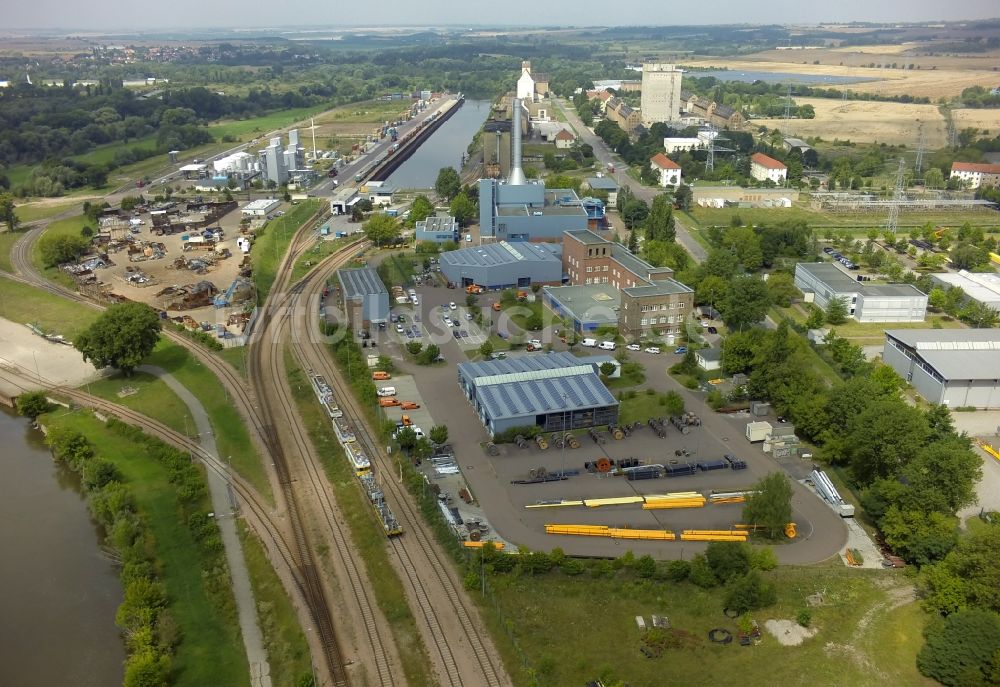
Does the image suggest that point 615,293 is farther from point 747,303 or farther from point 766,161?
point 766,161

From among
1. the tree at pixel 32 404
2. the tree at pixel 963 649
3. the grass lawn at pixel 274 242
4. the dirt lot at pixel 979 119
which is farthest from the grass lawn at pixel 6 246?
the dirt lot at pixel 979 119

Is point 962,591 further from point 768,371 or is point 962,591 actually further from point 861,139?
point 861,139

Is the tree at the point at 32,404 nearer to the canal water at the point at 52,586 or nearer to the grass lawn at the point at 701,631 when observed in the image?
the canal water at the point at 52,586

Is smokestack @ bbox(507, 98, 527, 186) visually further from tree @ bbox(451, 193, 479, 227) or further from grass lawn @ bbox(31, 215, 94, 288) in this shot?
grass lawn @ bbox(31, 215, 94, 288)

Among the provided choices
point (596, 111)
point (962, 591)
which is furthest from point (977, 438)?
point (596, 111)

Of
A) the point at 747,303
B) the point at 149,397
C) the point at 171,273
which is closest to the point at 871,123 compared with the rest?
the point at 747,303

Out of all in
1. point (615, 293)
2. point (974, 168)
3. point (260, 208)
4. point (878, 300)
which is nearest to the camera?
point (878, 300)

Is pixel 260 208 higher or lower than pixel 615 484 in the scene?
higher
